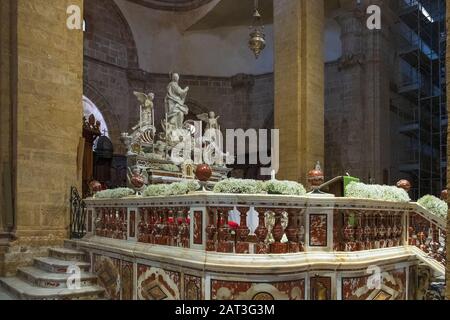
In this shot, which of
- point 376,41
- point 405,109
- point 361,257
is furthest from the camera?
point 405,109

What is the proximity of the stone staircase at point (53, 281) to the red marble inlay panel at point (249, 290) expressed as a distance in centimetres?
246

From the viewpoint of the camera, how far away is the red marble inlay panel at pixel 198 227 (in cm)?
476

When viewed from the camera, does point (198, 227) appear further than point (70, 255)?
No

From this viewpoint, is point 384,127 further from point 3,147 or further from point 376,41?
point 3,147

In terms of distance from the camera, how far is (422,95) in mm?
17344

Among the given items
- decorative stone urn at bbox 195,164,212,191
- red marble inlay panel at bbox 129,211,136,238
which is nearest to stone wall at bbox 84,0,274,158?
red marble inlay panel at bbox 129,211,136,238

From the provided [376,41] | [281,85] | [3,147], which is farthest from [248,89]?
[3,147]

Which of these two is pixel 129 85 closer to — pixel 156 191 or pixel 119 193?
pixel 119 193

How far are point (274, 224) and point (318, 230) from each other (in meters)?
0.51

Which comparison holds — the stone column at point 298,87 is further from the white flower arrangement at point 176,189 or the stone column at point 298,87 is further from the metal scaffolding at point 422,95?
the metal scaffolding at point 422,95

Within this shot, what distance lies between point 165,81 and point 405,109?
30.8ft

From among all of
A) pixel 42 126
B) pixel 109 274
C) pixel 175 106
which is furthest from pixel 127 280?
pixel 175 106

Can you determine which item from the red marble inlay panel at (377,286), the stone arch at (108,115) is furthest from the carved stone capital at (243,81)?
the red marble inlay panel at (377,286)

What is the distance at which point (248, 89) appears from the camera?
59.6 feet
